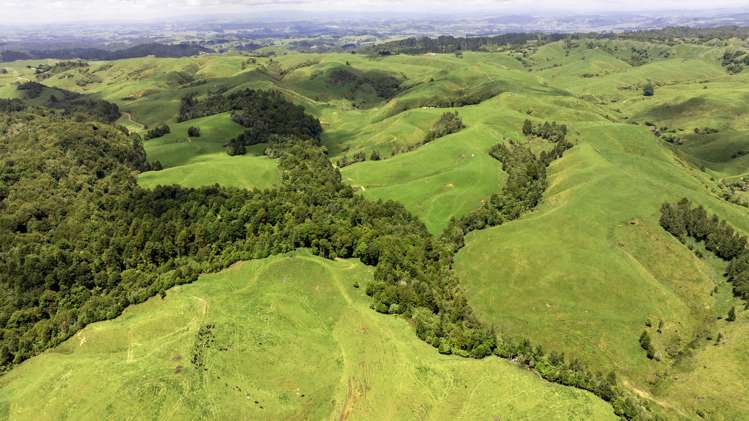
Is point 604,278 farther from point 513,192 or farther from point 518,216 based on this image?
point 513,192

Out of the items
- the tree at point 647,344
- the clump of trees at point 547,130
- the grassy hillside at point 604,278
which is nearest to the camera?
the tree at point 647,344

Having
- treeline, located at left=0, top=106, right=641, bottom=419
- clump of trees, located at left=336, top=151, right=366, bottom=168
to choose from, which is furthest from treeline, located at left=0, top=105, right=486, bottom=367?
clump of trees, located at left=336, top=151, right=366, bottom=168

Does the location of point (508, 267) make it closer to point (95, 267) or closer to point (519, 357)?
point (519, 357)

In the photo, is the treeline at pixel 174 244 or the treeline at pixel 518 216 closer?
the treeline at pixel 518 216

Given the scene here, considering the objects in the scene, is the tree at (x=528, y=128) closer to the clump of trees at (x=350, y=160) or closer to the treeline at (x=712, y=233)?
the clump of trees at (x=350, y=160)

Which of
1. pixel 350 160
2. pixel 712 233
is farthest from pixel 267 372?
pixel 350 160

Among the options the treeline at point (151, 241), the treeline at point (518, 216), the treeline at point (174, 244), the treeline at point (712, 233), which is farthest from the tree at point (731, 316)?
the treeline at point (151, 241)

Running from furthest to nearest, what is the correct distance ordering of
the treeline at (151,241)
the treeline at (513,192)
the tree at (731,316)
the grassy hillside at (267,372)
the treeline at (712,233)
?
the treeline at (513,192), the treeline at (712,233), the treeline at (151,241), the tree at (731,316), the grassy hillside at (267,372)

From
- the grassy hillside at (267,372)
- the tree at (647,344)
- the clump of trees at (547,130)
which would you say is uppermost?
the clump of trees at (547,130)

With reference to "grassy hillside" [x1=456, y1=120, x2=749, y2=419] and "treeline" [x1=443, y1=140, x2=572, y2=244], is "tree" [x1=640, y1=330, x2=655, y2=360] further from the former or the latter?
"treeline" [x1=443, y1=140, x2=572, y2=244]
